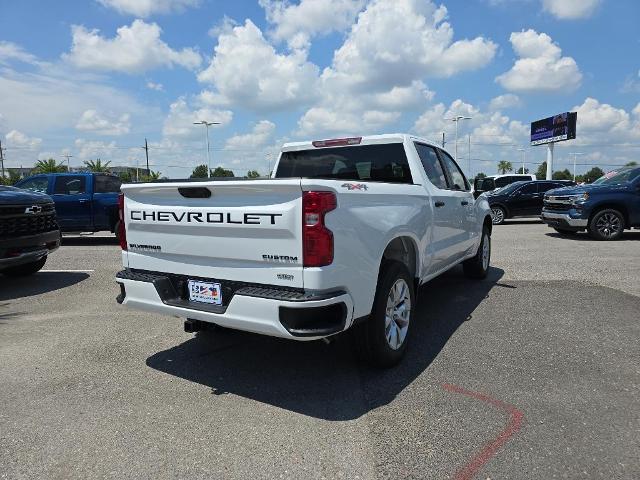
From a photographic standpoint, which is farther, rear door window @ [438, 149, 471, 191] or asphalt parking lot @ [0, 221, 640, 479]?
rear door window @ [438, 149, 471, 191]

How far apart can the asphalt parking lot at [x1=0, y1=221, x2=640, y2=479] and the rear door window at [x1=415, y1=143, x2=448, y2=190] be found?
1.51 metres

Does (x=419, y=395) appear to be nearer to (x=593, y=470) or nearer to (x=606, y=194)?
(x=593, y=470)

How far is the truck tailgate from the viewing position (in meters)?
3.03

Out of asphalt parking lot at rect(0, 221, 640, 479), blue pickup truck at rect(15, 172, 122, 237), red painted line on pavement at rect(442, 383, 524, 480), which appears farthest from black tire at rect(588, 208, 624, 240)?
blue pickup truck at rect(15, 172, 122, 237)

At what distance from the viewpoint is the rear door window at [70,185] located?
11.5 meters

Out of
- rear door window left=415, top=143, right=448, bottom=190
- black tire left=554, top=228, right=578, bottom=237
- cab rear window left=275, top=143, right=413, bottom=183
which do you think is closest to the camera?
cab rear window left=275, top=143, right=413, bottom=183

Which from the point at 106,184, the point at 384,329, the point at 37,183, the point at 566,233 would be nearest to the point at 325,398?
the point at 384,329

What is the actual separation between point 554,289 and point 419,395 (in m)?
3.95

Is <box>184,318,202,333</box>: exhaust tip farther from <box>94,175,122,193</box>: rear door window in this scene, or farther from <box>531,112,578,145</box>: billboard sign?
<box>531,112,578,145</box>: billboard sign

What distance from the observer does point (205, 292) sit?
3.44 meters

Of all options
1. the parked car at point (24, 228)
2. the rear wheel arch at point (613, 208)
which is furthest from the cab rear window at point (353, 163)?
the rear wheel arch at point (613, 208)

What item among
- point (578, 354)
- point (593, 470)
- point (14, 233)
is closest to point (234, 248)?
point (593, 470)

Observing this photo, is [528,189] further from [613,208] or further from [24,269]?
[24,269]

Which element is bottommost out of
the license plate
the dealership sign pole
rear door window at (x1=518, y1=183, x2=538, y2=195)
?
the license plate
